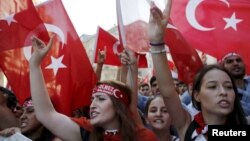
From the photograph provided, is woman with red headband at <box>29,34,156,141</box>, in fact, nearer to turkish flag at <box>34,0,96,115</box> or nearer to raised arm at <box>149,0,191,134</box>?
raised arm at <box>149,0,191,134</box>

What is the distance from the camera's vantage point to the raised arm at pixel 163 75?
10.5 feet

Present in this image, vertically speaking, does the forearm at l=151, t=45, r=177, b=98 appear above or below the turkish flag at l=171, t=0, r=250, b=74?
below

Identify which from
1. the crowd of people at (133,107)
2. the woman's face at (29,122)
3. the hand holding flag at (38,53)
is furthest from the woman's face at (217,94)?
the woman's face at (29,122)

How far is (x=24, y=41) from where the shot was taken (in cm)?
469

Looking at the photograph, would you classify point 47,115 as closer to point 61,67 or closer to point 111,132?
point 111,132

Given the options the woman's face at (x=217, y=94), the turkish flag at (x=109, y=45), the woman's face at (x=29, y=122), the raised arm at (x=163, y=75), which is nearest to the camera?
the woman's face at (x=217, y=94)

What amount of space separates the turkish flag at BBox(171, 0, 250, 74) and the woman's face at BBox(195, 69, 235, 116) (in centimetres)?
120

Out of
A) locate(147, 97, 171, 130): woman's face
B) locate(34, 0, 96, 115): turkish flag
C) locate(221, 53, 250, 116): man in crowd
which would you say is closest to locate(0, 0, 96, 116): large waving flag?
locate(34, 0, 96, 115): turkish flag

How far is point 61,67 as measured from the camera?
4727mm

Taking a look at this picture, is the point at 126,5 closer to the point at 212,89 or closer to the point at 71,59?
the point at 71,59

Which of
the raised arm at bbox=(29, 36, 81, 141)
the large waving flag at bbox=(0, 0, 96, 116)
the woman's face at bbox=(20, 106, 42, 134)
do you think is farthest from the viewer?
the large waving flag at bbox=(0, 0, 96, 116)

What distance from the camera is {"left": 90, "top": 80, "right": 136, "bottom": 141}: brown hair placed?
11.2 ft

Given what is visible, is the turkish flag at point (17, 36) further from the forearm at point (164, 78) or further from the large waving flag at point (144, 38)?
the forearm at point (164, 78)

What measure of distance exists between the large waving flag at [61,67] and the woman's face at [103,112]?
953 mm
